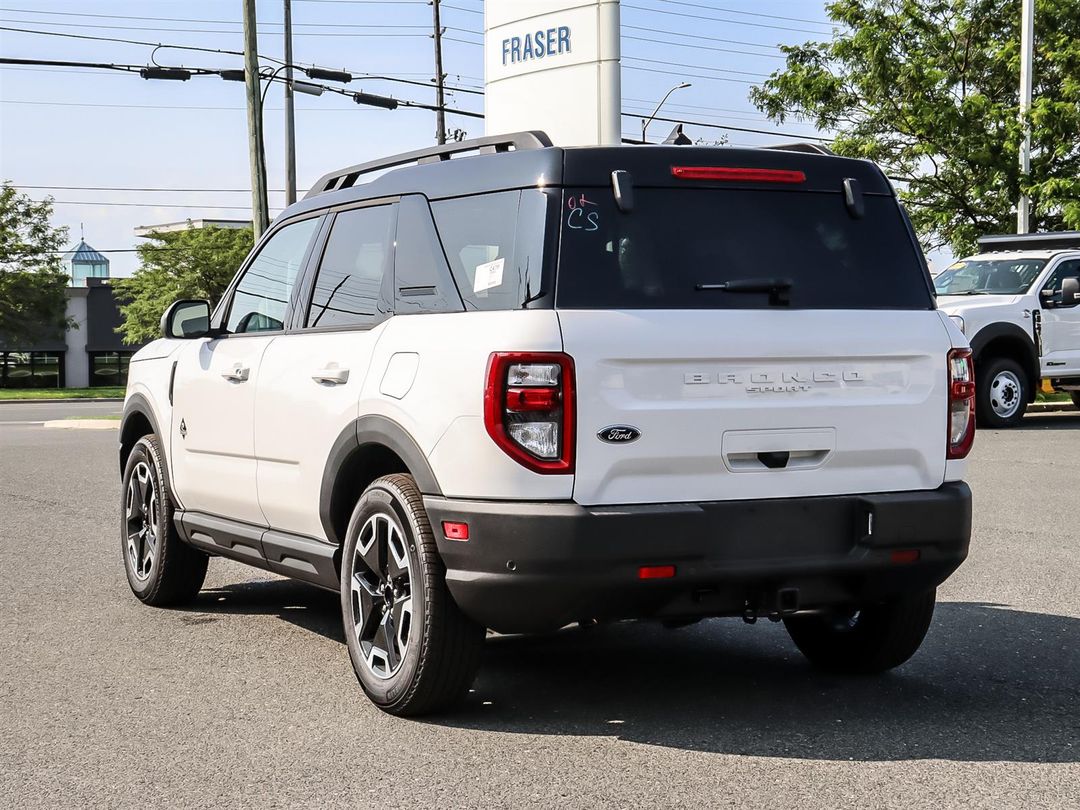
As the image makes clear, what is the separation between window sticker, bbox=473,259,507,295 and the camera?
499 centimetres

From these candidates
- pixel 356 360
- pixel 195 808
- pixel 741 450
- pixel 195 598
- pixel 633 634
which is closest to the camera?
pixel 195 808

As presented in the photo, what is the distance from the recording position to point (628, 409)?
476cm

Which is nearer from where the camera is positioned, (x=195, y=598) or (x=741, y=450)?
(x=741, y=450)

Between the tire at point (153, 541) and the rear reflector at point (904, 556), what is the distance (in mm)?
3800

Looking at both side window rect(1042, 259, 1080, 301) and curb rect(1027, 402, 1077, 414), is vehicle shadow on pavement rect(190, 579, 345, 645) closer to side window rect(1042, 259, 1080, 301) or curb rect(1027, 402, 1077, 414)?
side window rect(1042, 259, 1080, 301)

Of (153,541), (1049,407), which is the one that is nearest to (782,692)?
(153,541)

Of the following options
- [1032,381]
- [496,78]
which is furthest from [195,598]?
[1032,381]

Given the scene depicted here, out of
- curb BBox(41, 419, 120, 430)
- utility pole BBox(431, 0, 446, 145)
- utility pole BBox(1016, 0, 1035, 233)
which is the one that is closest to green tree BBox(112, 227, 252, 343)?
utility pole BBox(431, 0, 446, 145)

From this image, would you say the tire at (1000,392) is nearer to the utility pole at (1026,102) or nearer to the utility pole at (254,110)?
the utility pole at (1026,102)

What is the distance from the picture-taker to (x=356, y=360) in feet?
18.3

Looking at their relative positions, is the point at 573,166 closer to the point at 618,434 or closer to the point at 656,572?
the point at 618,434

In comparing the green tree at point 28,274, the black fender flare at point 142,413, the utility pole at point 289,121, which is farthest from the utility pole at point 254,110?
the green tree at point 28,274

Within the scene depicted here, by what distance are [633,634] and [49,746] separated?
9.18 ft

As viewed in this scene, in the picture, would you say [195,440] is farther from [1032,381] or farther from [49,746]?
[1032,381]
